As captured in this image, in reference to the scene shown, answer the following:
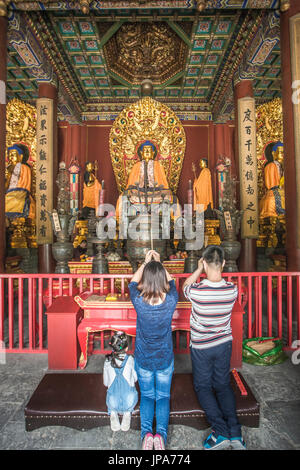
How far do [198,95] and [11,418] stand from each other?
8.21 m

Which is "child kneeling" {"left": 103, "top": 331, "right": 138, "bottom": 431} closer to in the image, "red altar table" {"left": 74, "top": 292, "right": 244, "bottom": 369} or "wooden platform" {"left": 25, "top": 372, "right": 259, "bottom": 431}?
"wooden platform" {"left": 25, "top": 372, "right": 259, "bottom": 431}

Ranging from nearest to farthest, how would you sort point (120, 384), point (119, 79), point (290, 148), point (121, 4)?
point (120, 384) → point (290, 148) → point (121, 4) → point (119, 79)

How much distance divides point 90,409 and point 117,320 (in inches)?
32.9

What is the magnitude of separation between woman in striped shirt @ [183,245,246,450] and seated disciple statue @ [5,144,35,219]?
20.4 feet

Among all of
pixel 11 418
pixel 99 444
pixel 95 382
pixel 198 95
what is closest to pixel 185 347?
pixel 95 382

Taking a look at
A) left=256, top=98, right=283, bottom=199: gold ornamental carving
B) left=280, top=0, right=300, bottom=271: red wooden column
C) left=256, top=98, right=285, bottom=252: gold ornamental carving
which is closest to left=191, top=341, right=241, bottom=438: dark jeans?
left=280, top=0, right=300, bottom=271: red wooden column

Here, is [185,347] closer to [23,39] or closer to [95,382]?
[95,382]

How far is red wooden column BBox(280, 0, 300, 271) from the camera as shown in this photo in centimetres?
350

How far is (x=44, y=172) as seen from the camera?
5.43 meters

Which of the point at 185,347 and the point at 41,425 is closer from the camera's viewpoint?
the point at 41,425

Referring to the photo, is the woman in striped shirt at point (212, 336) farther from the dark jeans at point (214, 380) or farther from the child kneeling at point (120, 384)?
the child kneeling at point (120, 384)

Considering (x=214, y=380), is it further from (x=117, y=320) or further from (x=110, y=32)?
(x=110, y=32)

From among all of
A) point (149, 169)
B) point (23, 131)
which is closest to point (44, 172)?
point (149, 169)

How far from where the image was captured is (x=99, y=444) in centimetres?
151
